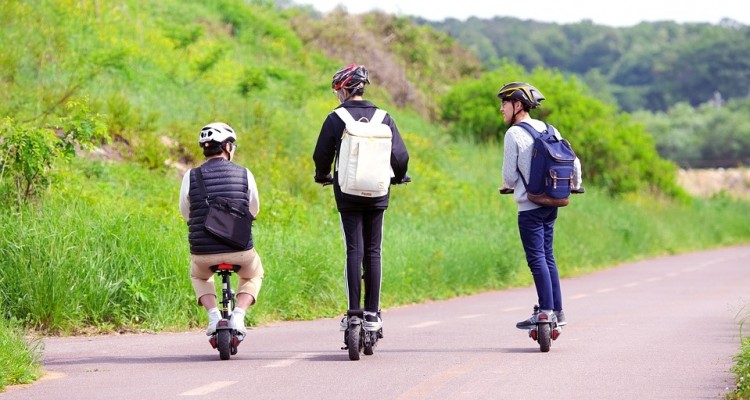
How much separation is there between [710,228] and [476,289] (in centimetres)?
2559

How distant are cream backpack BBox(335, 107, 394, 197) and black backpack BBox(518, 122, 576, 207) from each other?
4.69 feet

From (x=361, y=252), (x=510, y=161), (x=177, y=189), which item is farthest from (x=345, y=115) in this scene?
(x=177, y=189)

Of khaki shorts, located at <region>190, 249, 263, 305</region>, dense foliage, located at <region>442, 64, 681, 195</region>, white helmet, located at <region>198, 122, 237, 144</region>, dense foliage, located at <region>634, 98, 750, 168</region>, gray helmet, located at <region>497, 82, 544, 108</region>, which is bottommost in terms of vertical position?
khaki shorts, located at <region>190, 249, 263, 305</region>

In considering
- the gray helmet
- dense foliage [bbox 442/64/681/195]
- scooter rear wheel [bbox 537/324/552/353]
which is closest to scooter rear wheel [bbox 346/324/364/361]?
scooter rear wheel [bbox 537/324/552/353]

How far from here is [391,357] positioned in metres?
10.8

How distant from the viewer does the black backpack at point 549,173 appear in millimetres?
11234

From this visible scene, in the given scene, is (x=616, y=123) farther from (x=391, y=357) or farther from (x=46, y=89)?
→ (x=391, y=357)

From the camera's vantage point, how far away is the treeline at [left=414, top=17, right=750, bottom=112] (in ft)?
482

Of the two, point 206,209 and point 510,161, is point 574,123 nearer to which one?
point 510,161

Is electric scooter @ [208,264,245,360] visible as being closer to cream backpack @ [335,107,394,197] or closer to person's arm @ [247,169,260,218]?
person's arm @ [247,169,260,218]

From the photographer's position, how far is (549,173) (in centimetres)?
1122

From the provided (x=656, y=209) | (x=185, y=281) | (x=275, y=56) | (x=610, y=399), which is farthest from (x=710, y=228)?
(x=610, y=399)

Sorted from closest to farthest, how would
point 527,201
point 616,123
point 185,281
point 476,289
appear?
point 527,201 < point 185,281 < point 476,289 < point 616,123

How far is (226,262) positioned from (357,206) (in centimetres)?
105
